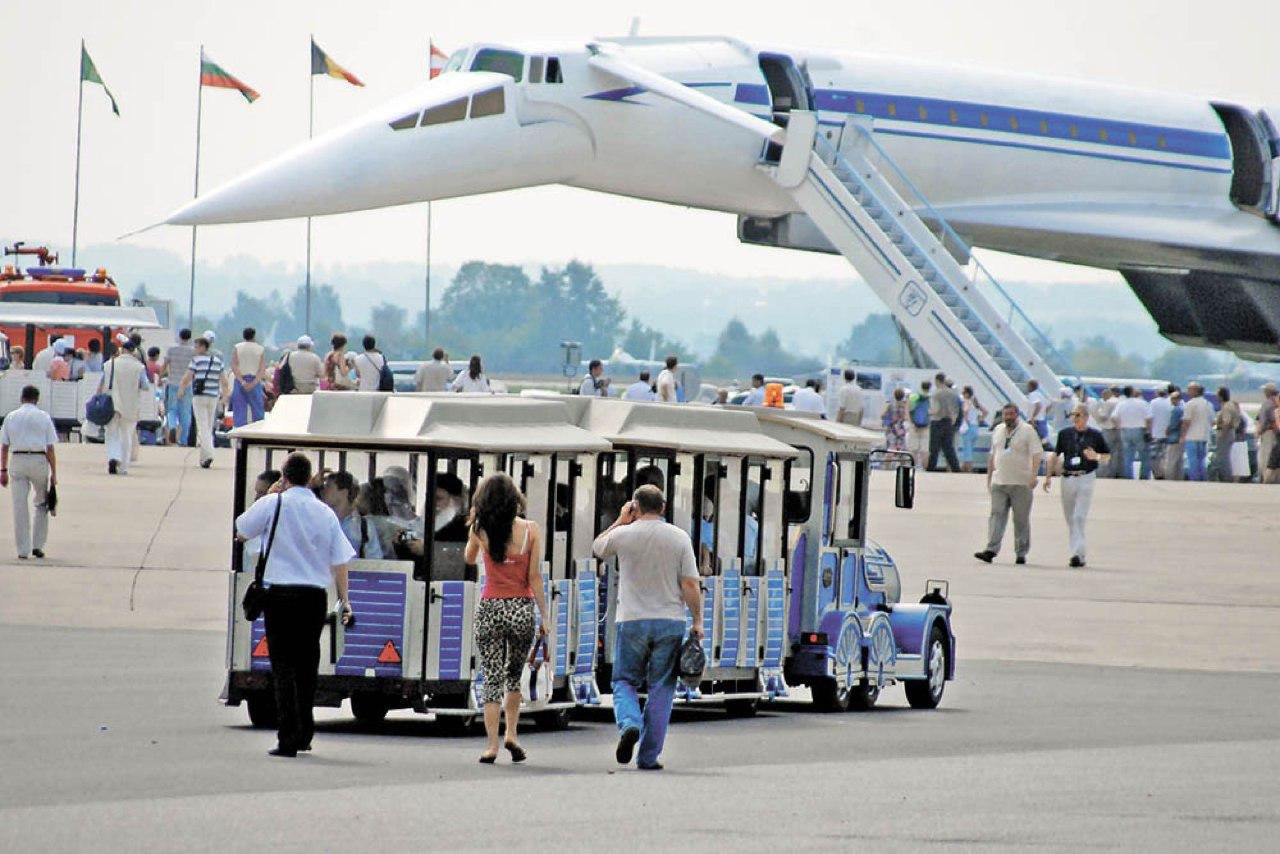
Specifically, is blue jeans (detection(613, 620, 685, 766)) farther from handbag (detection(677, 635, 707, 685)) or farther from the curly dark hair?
the curly dark hair

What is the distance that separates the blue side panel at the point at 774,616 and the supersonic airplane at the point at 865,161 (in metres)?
17.5

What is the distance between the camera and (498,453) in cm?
1201

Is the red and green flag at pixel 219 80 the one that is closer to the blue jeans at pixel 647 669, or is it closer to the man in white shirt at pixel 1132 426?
the man in white shirt at pixel 1132 426

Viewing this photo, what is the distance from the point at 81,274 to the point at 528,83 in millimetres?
15984

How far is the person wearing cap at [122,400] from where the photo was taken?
26.5 meters

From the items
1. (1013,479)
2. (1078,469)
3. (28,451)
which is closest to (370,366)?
(1013,479)

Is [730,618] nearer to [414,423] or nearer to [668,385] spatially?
[414,423]

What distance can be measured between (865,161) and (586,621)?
895 inches

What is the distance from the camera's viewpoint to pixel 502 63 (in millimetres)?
32000

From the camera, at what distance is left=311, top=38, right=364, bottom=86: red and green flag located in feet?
A: 173

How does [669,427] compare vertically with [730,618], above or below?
above

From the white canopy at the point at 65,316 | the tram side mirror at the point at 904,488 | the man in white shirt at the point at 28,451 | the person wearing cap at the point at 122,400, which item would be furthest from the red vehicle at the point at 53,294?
the tram side mirror at the point at 904,488

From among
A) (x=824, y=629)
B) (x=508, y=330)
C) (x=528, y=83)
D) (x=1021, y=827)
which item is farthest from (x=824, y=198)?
(x=508, y=330)

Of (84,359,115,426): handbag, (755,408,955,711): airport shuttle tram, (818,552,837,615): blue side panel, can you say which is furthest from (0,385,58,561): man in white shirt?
(818,552,837,615): blue side panel
